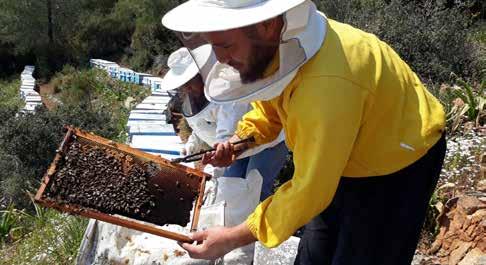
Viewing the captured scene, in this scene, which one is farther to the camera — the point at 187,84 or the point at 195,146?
the point at 195,146

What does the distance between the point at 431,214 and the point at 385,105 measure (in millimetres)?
2081

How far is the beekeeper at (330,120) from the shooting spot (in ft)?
5.23

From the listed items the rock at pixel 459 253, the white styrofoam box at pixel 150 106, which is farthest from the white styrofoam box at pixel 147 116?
the rock at pixel 459 253

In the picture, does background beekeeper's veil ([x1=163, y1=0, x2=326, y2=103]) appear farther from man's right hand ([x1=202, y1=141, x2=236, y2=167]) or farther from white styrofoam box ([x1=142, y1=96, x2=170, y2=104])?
white styrofoam box ([x1=142, y1=96, x2=170, y2=104])

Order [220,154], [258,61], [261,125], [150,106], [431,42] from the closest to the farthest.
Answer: [258,61] < [261,125] < [220,154] < [431,42] < [150,106]

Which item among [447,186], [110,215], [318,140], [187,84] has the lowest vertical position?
[447,186]

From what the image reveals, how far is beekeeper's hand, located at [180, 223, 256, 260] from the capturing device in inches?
73.7

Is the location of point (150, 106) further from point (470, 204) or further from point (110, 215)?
point (110, 215)

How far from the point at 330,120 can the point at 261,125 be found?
78 cm

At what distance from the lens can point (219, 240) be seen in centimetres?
191

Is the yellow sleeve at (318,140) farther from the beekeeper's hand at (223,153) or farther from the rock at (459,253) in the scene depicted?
the rock at (459,253)

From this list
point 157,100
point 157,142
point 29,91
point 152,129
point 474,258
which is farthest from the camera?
point 29,91

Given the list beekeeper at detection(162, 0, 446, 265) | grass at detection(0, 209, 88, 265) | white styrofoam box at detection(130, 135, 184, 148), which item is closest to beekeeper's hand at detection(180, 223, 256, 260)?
beekeeper at detection(162, 0, 446, 265)

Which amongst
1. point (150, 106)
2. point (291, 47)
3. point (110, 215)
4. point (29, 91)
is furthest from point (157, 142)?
point (29, 91)
